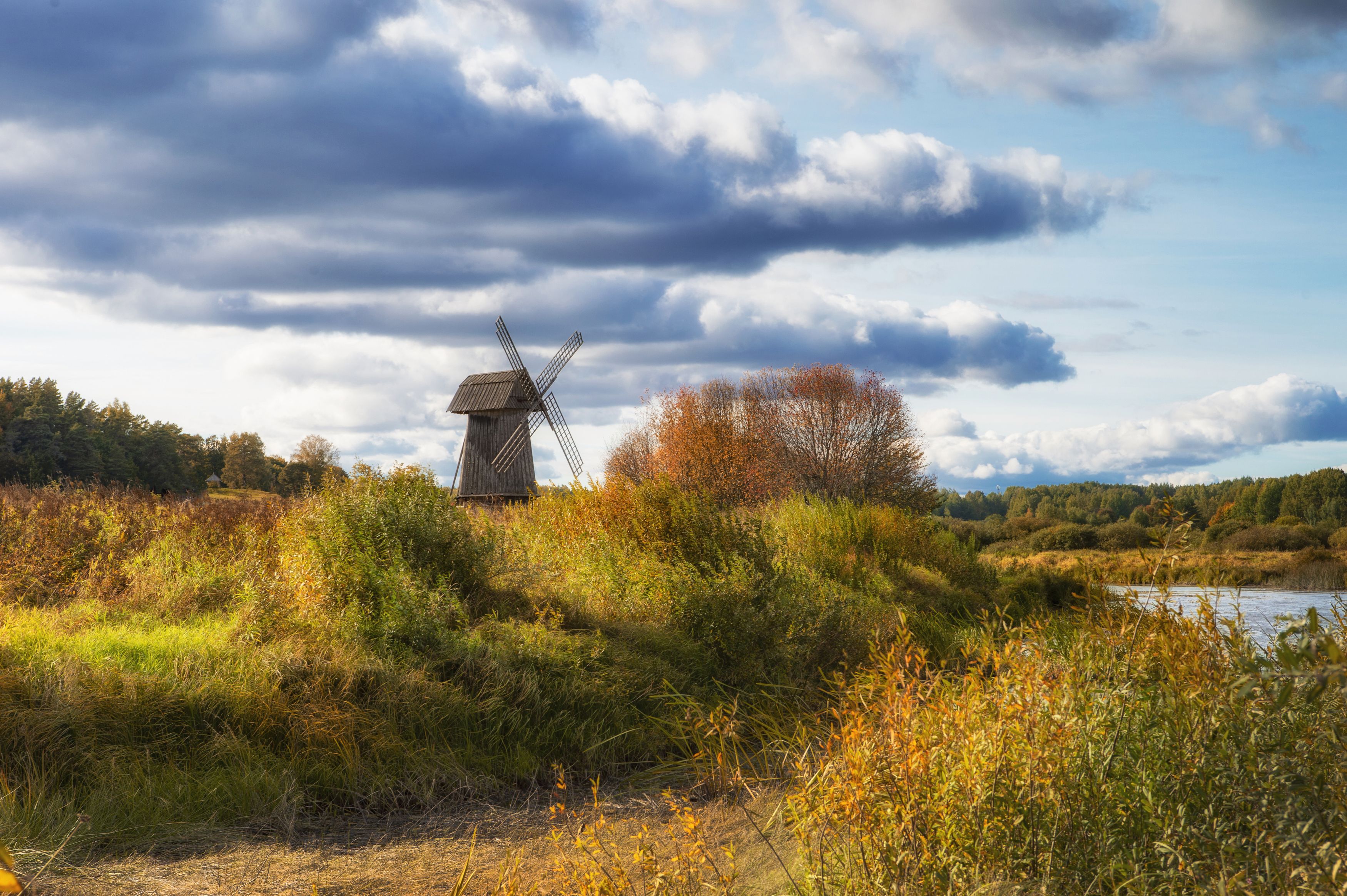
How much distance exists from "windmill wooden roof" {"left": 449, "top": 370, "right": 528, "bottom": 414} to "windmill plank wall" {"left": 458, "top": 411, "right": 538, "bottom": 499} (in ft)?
1.13

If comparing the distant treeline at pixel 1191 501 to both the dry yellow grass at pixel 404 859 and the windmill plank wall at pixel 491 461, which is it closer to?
the windmill plank wall at pixel 491 461

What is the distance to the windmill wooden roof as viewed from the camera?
26.2 metres

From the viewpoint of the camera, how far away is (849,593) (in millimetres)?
10000

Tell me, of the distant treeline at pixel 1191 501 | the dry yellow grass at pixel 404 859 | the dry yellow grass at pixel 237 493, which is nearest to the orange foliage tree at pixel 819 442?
the distant treeline at pixel 1191 501

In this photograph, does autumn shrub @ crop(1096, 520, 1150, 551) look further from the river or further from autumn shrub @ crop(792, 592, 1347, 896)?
autumn shrub @ crop(792, 592, 1347, 896)

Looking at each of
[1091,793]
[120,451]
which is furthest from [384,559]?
[120,451]

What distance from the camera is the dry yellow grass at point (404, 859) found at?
375 cm

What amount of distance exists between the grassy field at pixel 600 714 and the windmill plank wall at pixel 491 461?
14.7m

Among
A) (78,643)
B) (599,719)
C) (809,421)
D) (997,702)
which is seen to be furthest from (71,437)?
(997,702)

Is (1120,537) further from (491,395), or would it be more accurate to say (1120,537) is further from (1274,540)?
(491,395)

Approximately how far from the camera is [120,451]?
130ft

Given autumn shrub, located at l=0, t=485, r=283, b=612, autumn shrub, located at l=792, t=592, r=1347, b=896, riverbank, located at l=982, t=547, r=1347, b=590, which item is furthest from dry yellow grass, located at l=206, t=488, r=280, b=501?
autumn shrub, located at l=792, t=592, r=1347, b=896

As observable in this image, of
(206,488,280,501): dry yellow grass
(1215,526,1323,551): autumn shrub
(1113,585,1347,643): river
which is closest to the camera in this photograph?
(1113,585,1347,643): river

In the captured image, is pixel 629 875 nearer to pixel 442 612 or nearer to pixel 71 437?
pixel 442 612
